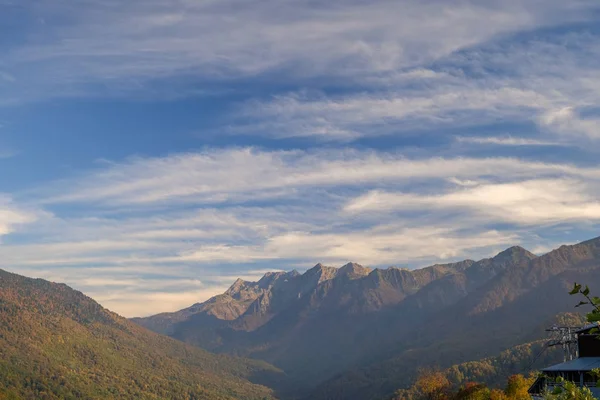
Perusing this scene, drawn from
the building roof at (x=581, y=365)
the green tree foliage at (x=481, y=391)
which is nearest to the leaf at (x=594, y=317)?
the building roof at (x=581, y=365)

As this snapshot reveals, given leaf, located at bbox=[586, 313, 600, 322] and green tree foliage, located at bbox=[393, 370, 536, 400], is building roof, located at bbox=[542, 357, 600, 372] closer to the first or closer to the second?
green tree foliage, located at bbox=[393, 370, 536, 400]

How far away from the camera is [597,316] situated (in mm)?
13008

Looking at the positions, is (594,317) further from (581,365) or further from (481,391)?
(481,391)

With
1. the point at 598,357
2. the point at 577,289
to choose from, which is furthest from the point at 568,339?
the point at 577,289

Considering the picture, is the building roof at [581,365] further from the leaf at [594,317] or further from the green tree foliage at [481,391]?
the leaf at [594,317]

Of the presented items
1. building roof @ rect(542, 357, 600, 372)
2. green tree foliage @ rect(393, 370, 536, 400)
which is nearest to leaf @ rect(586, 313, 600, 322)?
building roof @ rect(542, 357, 600, 372)

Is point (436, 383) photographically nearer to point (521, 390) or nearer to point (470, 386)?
point (470, 386)

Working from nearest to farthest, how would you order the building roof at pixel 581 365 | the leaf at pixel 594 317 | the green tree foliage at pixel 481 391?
the leaf at pixel 594 317
the building roof at pixel 581 365
the green tree foliage at pixel 481 391

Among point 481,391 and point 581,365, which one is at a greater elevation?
point 581,365

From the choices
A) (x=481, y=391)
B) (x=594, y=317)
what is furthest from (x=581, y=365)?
(x=594, y=317)

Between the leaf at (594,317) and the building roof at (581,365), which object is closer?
the leaf at (594,317)

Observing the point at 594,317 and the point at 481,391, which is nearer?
the point at 594,317

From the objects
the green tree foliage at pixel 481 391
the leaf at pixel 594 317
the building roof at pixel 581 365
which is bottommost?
the green tree foliage at pixel 481 391

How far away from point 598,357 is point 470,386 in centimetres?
4700
